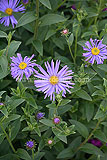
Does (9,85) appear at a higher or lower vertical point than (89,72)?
higher

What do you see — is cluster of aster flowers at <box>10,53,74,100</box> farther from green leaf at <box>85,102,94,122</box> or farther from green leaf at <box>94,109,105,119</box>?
green leaf at <box>85,102,94,122</box>

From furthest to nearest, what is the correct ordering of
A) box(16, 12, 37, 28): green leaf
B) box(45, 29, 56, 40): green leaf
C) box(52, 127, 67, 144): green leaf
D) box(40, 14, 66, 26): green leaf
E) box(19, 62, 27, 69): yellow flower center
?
box(45, 29, 56, 40): green leaf, box(40, 14, 66, 26): green leaf, box(16, 12, 37, 28): green leaf, box(19, 62, 27, 69): yellow flower center, box(52, 127, 67, 144): green leaf

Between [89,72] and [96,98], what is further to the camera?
[96,98]

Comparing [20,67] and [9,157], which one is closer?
[20,67]

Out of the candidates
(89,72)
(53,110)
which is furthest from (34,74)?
(89,72)

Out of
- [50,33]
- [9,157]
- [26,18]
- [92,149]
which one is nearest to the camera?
[9,157]

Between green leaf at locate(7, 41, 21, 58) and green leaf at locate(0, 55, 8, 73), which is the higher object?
green leaf at locate(7, 41, 21, 58)

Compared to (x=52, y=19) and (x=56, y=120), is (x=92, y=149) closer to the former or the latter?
(x=56, y=120)

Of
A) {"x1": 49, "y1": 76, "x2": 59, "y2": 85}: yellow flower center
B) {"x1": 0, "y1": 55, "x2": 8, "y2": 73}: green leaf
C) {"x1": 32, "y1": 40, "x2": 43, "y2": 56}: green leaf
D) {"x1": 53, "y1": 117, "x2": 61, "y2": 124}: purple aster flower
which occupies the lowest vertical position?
{"x1": 53, "y1": 117, "x2": 61, "y2": 124}: purple aster flower

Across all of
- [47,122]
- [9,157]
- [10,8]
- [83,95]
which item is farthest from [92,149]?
[10,8]

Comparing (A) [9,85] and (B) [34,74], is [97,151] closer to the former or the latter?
(B) [34,74]

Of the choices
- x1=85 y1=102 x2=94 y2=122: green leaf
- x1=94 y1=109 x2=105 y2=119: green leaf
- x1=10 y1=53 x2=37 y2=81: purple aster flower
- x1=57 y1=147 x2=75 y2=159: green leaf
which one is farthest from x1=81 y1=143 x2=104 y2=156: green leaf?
x1=10 y1=53 x2=37 y2=81: purple aster flower
